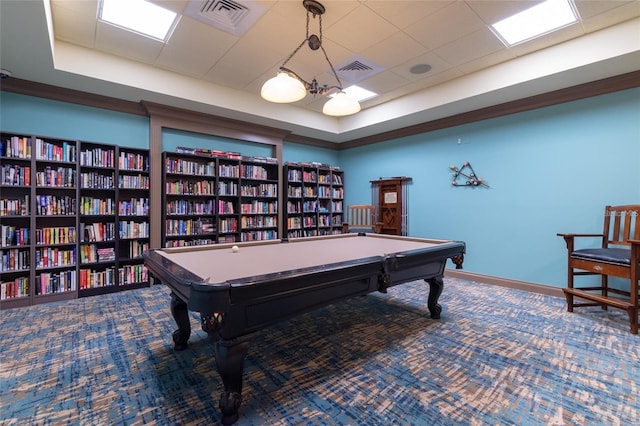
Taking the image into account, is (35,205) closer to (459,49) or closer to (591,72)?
(459,49)

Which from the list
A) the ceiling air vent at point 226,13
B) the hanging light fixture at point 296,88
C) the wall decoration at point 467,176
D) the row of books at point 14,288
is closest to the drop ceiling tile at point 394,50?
the hanging light fixture at point 296,88

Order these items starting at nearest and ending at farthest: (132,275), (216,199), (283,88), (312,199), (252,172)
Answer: (283,88), (132,275), (216,199), (252,172), (312,199)

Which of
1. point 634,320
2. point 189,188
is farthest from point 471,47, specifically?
point 189,188

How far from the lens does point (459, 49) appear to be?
10.8ft

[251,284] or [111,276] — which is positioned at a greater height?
[251,284]

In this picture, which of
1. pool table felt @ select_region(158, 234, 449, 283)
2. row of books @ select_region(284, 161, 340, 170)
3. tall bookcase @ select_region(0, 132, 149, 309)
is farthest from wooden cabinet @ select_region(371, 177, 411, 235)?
tall bookcase @ select_region(0, 132, 149, 309)

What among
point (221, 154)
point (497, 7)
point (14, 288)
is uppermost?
point (497, 7)

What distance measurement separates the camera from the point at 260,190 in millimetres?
5234

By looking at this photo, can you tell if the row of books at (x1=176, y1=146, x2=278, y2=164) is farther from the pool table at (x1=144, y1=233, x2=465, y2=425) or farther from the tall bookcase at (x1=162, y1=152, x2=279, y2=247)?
the pool table at (x1=144, y1=233, x2=465, y2=425)

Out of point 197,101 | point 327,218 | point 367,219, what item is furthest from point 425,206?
point 197,101

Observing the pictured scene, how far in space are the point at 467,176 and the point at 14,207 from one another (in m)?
6.11

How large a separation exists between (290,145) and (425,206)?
299cm

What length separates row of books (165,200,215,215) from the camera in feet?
14.1

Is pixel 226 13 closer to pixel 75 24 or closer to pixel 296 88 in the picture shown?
pixel 296 88
